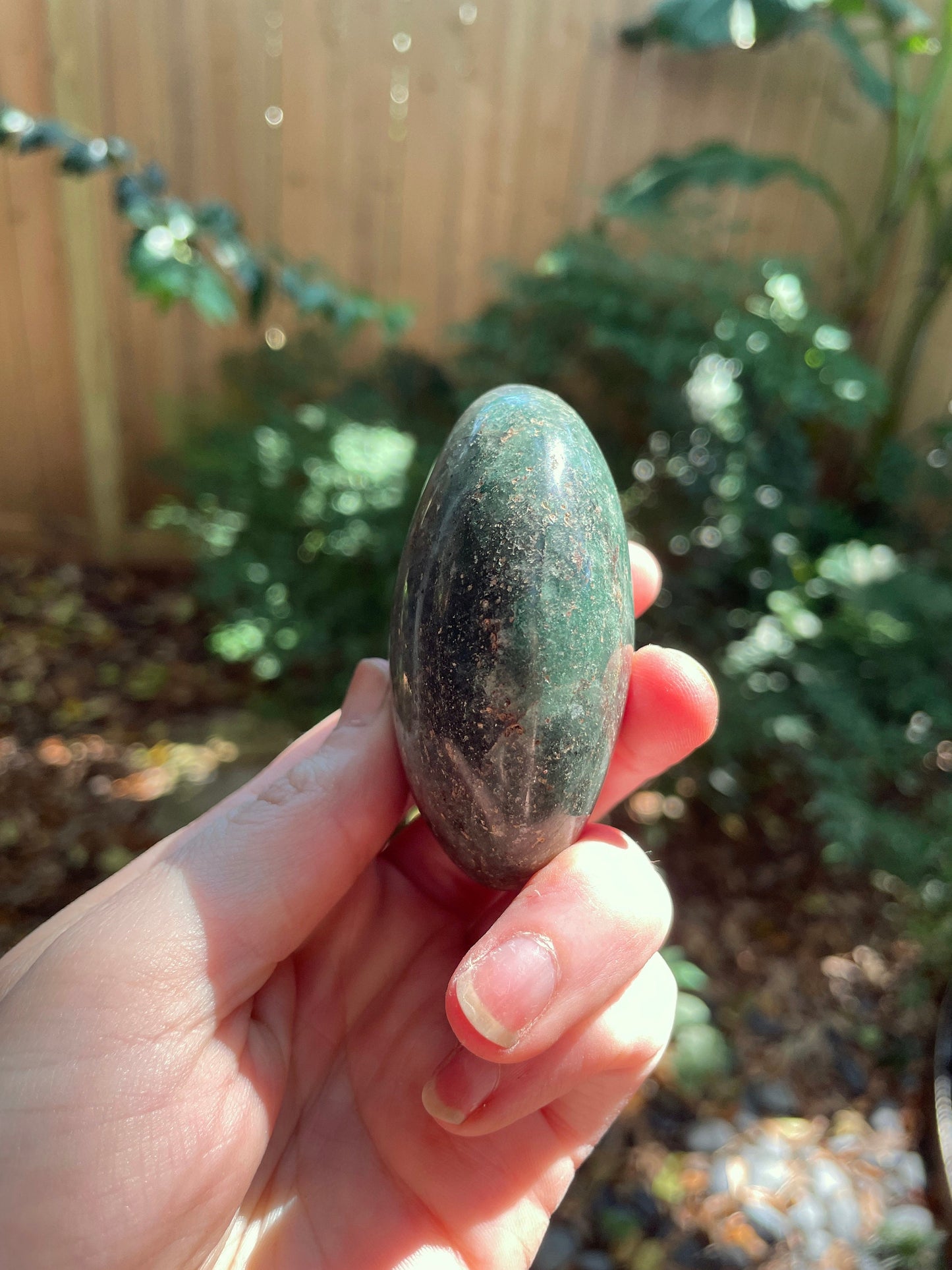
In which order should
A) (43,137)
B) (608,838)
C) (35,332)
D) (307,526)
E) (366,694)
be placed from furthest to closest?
1. (35,332)
2. (307,526)
3. (43,137)
4. (366,694)
5. (608,838)

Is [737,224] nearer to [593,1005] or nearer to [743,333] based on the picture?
[743,333]

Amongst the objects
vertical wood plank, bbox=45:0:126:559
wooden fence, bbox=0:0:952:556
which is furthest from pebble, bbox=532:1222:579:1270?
vertical wood plank, bbox=45:0:126:559

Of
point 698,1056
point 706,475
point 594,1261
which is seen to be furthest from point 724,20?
point 594,1261

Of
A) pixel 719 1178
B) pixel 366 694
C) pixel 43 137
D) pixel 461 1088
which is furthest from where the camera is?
pixel 719 1178

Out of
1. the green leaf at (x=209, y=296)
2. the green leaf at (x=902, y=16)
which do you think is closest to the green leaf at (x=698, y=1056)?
the green leaf at (x=209, y=296)

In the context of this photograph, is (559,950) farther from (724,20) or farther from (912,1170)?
(724,20)

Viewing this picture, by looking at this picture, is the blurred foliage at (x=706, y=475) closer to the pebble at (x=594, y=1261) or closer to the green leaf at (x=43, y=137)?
the green leaf at (x=43, y=137)

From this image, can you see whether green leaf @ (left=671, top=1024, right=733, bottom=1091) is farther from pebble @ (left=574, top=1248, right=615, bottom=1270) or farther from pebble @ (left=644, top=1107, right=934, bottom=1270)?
pebble @ (left=574, top=1248, right=615, bottom=1270)
